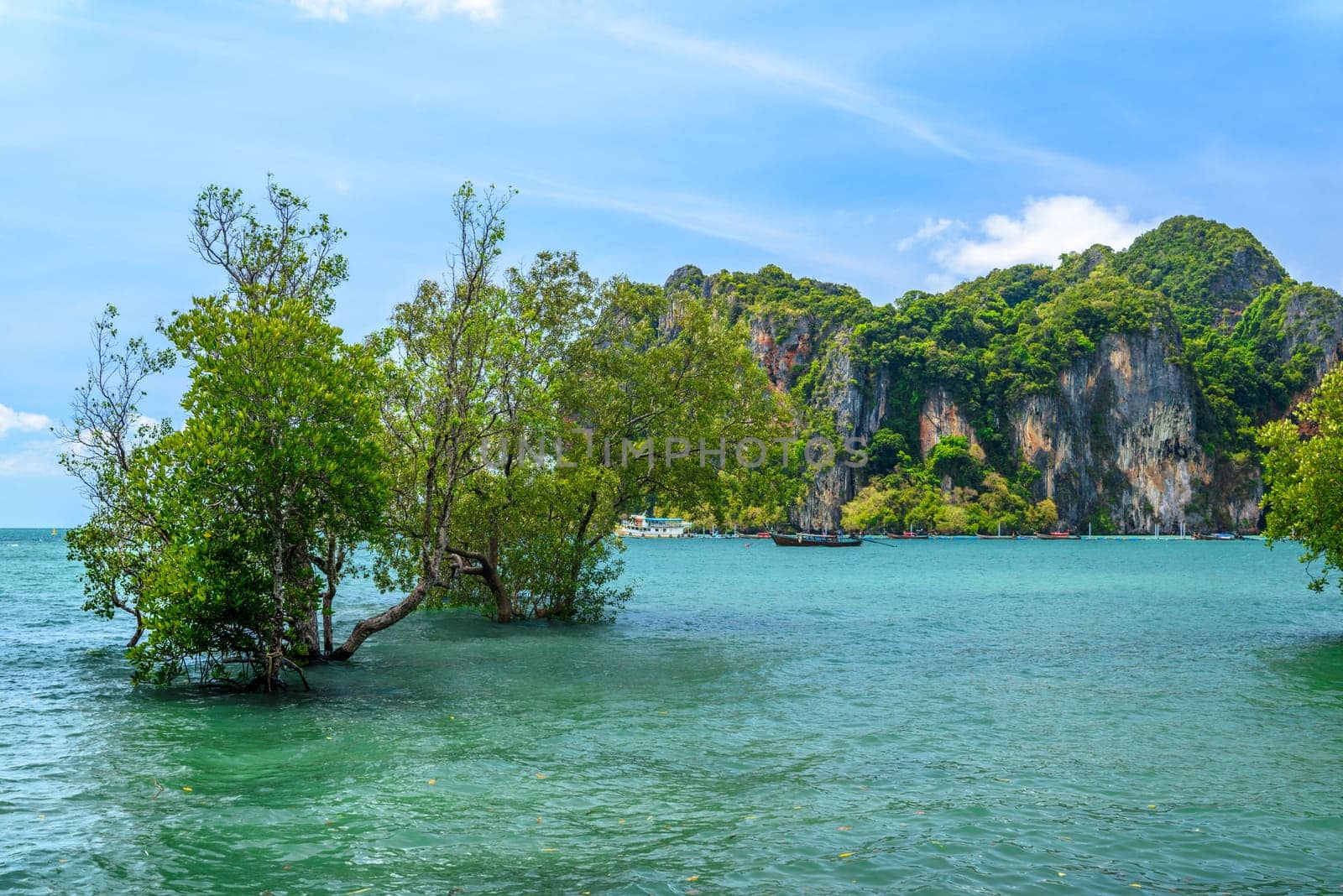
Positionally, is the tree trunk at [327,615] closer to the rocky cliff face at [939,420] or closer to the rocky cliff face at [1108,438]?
the rocky cliff face at [1108,438]

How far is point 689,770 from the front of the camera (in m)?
13.6

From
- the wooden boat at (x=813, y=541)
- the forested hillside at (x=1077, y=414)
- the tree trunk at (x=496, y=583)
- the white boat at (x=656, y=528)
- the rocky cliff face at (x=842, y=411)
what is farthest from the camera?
the white boat at (x=656, y=528)

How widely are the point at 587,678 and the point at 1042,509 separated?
561 ft

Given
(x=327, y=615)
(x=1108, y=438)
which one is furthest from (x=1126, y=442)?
(x=327, y=615)

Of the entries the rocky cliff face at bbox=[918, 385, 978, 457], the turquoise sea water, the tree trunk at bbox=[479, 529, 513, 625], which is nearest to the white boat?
the rocky cliff face at bbox=[918, 385, 978, 457]

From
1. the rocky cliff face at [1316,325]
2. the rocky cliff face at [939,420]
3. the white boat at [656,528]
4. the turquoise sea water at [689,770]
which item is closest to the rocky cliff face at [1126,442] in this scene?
the rocky cliff face at [939,420]

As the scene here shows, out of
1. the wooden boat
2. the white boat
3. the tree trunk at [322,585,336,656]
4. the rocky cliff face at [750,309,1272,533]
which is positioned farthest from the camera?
the white boat

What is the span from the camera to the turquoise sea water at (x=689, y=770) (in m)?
9.59

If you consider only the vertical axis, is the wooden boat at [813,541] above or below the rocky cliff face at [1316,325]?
below

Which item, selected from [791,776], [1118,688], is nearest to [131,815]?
[791,776]

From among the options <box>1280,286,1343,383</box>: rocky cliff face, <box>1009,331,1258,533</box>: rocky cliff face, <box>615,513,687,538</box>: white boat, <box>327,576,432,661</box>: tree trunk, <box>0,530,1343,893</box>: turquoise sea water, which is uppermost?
<box>1280,286,1343,383</box>: rocky cliff face

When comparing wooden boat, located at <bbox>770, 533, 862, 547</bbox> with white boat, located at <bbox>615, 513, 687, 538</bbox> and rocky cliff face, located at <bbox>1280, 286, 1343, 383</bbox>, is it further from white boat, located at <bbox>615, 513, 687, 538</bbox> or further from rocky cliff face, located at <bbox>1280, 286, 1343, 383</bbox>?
rocky cliff face, located at <bbox>1280, 286, 1343, 383</bbox>

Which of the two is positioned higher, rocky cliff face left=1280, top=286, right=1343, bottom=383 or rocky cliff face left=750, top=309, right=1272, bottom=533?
rocky cliff face left=1280, top=286, right=1343, bottom=383

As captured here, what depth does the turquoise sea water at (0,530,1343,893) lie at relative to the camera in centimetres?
959
